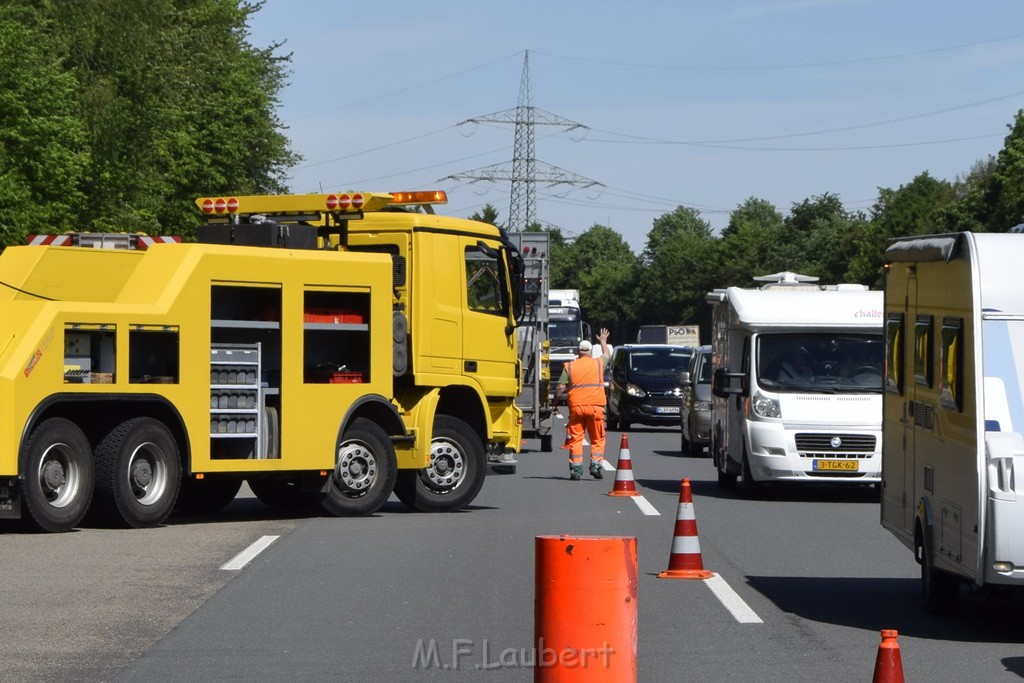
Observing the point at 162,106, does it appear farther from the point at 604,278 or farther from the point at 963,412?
the point at 604,278

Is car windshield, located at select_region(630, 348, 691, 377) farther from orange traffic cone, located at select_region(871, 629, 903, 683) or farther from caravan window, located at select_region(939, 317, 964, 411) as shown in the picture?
orange traffic cone, located at select_region(871, 629, 903, 683)

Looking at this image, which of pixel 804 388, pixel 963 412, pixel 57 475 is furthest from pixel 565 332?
pixel 963 412

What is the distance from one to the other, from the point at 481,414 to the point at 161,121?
2993 centimetres

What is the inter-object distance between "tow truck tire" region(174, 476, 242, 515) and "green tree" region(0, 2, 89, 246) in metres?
20.0

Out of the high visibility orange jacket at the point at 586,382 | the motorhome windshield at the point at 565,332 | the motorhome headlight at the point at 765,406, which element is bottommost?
the motorhome headlight at the point at 765,406

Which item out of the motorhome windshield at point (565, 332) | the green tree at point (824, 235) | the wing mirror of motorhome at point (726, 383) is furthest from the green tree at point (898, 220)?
the wing mirror of motorhome at point (726, 383)

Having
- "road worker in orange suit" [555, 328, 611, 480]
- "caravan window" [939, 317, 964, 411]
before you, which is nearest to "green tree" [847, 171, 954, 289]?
"road worker in orange suit" [555, 328, 611, 480]

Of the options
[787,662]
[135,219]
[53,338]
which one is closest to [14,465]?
[53,338]

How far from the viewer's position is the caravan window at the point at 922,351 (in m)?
10.8

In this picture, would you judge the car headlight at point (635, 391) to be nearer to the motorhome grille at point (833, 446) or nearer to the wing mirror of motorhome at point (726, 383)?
the wing mirror of motorhome at point (726, 383)

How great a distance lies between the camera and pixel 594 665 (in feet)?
21.3

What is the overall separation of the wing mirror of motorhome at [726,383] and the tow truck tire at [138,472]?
707 centimetres

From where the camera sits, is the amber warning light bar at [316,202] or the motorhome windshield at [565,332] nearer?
the amber warning light bar at [316,202]

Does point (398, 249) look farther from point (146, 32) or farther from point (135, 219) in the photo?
point (135, 219)
